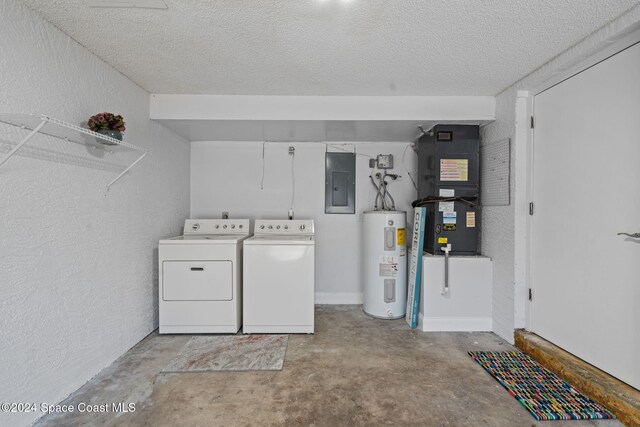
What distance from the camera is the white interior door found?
1.55 meters

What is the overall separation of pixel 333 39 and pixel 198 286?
217 centimetres

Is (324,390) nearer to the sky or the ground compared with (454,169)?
nearer to the ground

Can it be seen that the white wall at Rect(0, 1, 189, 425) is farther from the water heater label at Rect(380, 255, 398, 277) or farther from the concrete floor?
the water heater label at Rect(380, 255, 398, 277)

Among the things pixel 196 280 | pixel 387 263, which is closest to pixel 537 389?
pixel 387 263

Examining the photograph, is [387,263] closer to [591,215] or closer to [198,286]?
[591,215]

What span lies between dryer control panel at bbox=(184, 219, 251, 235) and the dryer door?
0.58 m

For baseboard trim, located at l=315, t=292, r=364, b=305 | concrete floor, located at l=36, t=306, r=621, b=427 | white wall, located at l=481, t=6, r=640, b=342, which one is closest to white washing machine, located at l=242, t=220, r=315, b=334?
concrete floor, located at l=36, t=306, r=621, b=427

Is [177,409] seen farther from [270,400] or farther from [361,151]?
[361,151]

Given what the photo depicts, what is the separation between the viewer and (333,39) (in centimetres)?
167

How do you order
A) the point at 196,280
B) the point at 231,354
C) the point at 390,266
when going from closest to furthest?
the point at 231,354, the point at 196,280, the point at 390,266

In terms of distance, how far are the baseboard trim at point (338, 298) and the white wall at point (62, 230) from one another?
5.95 ft

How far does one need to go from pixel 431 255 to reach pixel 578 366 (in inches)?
47.6

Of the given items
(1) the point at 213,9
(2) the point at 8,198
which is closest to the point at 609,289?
(1) the point at 213,9

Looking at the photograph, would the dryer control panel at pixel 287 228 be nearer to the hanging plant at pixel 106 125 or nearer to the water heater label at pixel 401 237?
the water heater label at pixel 401 237
